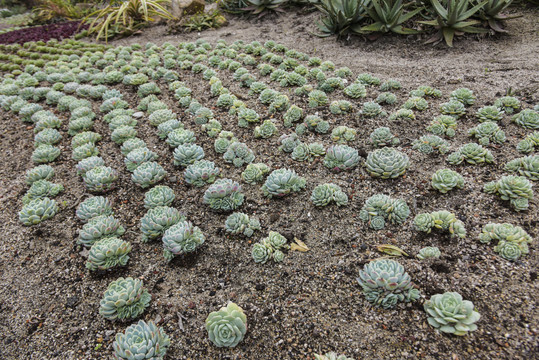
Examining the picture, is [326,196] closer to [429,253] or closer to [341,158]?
[341,158]

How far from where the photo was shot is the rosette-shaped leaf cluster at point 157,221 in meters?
2.90

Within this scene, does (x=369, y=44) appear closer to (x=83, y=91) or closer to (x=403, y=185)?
(x=403, y=185)

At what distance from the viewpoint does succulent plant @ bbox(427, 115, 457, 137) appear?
3.81 m

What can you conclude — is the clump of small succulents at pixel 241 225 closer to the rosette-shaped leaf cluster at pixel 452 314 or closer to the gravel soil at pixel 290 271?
the gravel soil at pixel 290 271

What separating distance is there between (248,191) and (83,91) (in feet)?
12.3

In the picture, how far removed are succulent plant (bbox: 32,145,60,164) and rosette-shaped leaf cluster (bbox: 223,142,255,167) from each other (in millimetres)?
2235

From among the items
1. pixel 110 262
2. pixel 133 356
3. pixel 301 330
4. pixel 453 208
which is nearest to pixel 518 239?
pixel 453 208

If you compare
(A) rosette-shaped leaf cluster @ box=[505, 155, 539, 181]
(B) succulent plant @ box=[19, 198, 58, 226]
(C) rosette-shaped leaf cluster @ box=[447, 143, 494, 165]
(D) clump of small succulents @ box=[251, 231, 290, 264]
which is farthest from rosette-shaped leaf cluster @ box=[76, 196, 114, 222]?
(A) rosette-shaped leaf cluster @ box=[505, 155, 539, 181]

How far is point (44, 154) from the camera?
3.96m

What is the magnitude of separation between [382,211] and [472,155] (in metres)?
1.29

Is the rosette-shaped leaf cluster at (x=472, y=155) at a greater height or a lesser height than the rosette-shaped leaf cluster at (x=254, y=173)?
greater

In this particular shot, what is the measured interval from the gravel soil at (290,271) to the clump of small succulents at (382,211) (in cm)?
8

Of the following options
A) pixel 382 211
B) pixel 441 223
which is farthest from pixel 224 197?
pixel 441 223

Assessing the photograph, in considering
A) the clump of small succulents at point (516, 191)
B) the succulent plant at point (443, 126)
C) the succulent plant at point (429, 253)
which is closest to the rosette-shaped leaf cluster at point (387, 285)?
the succulent plant at point (429, 253)
